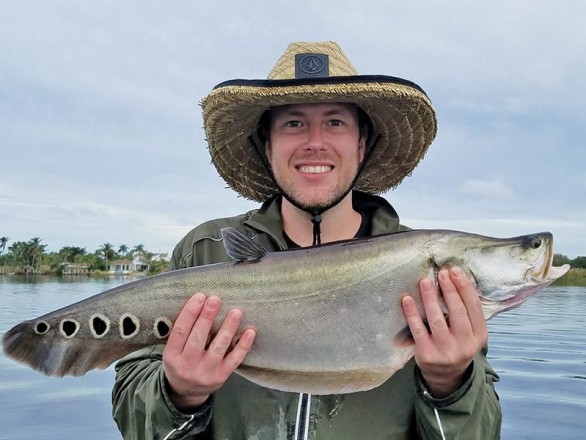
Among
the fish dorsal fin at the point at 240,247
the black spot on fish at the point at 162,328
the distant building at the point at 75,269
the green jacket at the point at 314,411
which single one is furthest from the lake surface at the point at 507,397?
the distant building at the point at 75,269

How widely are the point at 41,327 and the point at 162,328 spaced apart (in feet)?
1.71

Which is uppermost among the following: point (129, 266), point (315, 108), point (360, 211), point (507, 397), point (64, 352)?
point (129, 266)

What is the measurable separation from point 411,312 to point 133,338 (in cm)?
120

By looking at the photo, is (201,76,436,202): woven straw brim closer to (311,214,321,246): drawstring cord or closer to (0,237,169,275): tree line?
(311,214,321,246): drawstring cord

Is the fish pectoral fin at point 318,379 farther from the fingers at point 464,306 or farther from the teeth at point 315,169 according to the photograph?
the teeth at point 315,169

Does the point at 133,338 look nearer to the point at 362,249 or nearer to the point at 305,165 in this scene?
the point at 362,249

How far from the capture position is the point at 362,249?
2951 mm

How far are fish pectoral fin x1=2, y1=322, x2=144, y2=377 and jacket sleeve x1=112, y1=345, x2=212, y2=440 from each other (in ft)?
0.83

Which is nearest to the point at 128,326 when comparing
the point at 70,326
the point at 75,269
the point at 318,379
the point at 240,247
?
the point at 70,326

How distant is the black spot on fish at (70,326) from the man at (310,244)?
41cm

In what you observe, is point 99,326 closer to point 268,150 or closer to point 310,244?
point 310,244

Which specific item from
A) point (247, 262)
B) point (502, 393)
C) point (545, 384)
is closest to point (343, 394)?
point (247, 262)

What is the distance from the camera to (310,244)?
376 centimetres

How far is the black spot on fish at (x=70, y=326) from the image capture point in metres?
2.86
